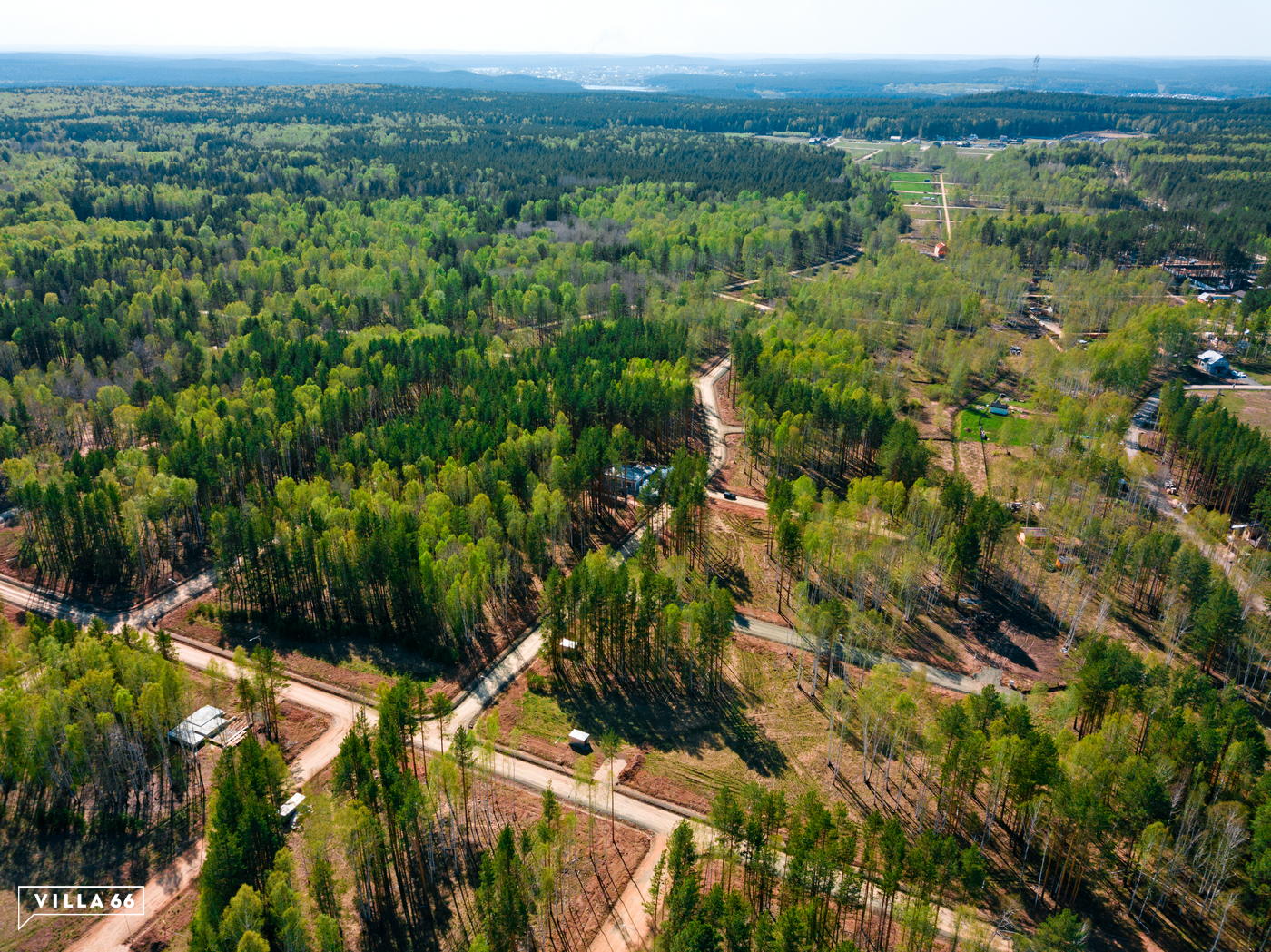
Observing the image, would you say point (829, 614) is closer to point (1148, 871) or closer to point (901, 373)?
point (1148, 871)

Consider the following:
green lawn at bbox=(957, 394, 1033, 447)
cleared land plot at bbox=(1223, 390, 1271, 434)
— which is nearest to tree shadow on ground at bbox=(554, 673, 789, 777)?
green lawn at bbox=(957, 394, 1033, 447)

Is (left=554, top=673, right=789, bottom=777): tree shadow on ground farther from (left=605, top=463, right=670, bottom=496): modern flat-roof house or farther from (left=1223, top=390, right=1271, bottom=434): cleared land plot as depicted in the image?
(left=1223, top=390, right=1271, bottom=434): cleared land plot

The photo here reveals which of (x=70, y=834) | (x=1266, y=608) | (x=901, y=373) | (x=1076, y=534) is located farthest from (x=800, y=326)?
(x=70, y=834)

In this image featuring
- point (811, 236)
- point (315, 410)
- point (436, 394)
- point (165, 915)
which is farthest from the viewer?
point (811, 236)

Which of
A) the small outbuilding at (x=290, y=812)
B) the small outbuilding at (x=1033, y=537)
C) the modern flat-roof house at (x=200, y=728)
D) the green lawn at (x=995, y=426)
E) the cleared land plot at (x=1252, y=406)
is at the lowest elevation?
the small outbuilding at (x=290, y=812)

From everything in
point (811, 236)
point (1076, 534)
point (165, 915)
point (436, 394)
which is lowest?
point (165, 915)

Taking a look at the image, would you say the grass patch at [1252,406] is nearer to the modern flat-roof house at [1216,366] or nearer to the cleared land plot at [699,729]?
the modern flat-roof house at [1216,366]

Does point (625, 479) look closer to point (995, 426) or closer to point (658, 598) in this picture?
point (658, 598)

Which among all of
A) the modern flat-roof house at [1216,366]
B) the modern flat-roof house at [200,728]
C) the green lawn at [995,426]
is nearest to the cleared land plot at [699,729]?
the modern flat-roof house at [200,728]
